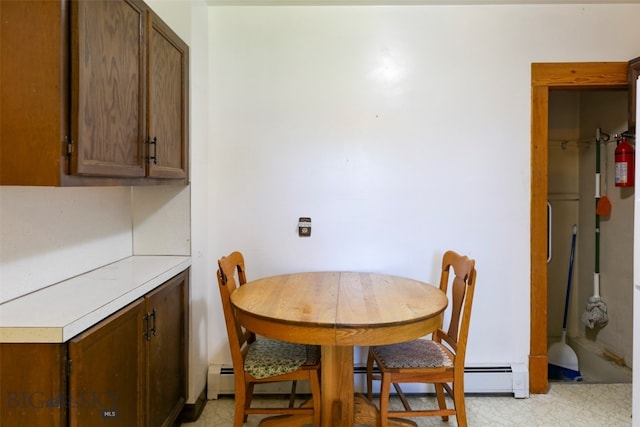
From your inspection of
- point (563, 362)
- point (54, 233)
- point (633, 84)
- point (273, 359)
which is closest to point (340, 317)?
point (273, 359)

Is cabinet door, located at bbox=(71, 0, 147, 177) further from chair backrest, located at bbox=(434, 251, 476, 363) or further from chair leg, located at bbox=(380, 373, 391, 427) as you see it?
chair backrest, located at bbox=(434, 251, 476, 363)

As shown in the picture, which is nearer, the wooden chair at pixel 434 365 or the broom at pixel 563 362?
the wooden chair at pixel 434 365

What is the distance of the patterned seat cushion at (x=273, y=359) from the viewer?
5.74 ft

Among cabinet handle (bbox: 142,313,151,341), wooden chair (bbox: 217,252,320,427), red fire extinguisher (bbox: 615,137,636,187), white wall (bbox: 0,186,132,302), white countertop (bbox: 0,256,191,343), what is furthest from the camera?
red fire extinguisher (bbox: 615,137,636,187)

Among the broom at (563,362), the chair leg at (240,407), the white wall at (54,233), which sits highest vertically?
the white wall at (54,233)

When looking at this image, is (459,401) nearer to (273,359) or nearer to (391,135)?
(273,359)

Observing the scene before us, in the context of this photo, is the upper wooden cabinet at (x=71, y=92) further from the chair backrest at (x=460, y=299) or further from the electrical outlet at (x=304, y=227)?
the chair backrest at (x=460, y=299)

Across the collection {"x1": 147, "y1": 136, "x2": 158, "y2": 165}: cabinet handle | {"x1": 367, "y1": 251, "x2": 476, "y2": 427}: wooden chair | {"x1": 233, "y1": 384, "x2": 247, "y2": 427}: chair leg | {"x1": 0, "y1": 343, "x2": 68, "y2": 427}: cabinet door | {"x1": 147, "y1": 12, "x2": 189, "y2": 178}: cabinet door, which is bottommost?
{"x1": 233, "y1": 384, "x2": 247, "y2": 427}: chair leg

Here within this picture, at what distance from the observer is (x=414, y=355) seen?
1846 mm

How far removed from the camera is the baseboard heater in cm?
241

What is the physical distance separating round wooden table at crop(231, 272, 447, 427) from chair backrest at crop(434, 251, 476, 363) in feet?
0.38

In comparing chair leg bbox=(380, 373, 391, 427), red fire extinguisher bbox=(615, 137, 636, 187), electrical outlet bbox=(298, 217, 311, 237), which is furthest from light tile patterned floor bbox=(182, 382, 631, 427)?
red fire extinguisher bbox=(615, 137, 636, 187)

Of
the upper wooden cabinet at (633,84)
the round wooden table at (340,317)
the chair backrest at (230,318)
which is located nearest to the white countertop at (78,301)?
the chair backrest at (230,318)

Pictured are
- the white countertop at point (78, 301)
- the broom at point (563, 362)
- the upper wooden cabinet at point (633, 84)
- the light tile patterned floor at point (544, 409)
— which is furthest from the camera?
the broom at point (563, 362)
